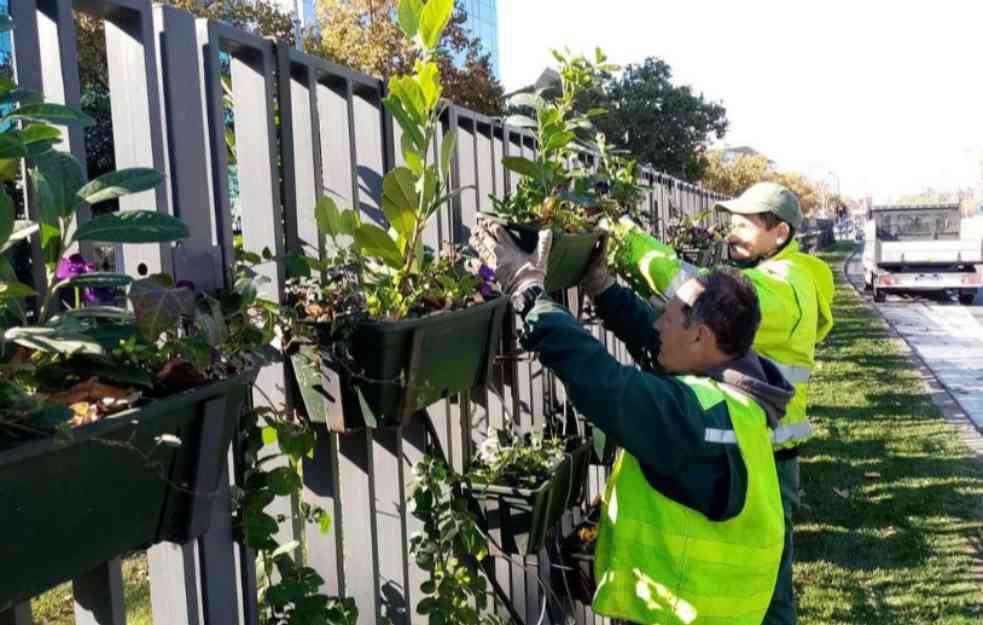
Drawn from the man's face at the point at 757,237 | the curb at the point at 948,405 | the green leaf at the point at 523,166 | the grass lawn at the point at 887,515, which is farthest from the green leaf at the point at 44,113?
the curb at the point at 948,405

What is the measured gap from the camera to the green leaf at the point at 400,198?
1.74 meters

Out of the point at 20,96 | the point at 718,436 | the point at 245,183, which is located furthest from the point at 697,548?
the point at 20,96

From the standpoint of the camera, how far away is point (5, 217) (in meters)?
0.98

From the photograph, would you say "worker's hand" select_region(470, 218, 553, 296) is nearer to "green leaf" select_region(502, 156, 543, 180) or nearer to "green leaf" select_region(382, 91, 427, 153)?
"green leaf" select_region(502, 156, 543, 180)

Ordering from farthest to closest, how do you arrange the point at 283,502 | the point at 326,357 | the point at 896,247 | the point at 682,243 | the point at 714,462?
the point at 896,247
the point at 682,243
the point at 714,462
the point at 283,502
the point at 326,357

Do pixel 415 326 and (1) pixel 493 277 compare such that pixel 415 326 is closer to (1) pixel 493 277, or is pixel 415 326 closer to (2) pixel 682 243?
Answer: (1) pixel 493 277

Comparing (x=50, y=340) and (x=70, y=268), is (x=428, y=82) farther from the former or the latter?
(x=50, y=340)

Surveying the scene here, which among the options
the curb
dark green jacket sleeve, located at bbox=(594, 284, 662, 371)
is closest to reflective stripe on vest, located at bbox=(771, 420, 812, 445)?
dark green jacket sleeve, located at bbox=(594, 284, 662, 371)

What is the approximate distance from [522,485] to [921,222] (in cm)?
2045

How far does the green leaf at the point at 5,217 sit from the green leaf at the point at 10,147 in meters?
0.04

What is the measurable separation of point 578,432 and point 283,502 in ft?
4.73

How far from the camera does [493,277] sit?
2227mm

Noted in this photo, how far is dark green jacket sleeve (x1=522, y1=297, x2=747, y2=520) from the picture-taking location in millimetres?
2084

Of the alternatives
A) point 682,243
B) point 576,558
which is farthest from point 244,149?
point 682,243
